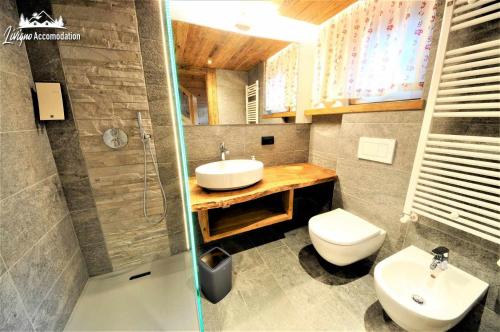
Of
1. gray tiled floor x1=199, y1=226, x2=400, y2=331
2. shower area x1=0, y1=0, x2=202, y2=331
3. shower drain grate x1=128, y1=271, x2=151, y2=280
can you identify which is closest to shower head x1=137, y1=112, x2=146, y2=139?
shower area x1=0, y1=0, x2=202, y2=331

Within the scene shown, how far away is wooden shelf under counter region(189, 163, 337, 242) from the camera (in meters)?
1.22

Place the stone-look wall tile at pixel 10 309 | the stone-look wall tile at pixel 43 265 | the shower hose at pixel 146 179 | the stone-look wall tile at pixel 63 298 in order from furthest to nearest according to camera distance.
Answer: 1. the shower hose at pixel 146 179
2. the stone-look wall tile at pixel 63 298
3. the stone-look wall tile at pixel 43 265
4. the stone-look wall tile at pixel 10 309

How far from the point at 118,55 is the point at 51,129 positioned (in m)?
0.60

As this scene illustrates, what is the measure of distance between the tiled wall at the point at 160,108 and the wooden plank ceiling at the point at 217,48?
15cm

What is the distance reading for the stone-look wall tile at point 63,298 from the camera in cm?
94

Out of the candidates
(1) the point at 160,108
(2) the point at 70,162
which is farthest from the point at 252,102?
(2) the point at 70,162

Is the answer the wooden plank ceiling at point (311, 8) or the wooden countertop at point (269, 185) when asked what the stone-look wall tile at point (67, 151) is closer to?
the wooden countertop at point (269, 185)

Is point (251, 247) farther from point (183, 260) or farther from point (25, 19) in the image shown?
point (25, 19)

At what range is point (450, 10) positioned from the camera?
0.88 meters

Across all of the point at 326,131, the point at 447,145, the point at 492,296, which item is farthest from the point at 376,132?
the point at 492,296

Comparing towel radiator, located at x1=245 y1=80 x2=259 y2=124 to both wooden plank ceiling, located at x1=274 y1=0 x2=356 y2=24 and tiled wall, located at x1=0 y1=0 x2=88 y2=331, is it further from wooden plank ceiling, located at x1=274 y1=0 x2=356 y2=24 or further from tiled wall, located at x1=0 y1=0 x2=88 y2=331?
tiled wall, located at x1=0 y1=0 x2=88 y2=331

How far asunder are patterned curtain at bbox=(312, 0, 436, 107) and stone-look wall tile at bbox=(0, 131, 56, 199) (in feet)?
6.85

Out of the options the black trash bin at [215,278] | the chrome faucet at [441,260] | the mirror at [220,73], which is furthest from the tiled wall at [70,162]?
the chrome faucet at [441,260]

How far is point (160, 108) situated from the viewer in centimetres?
133
